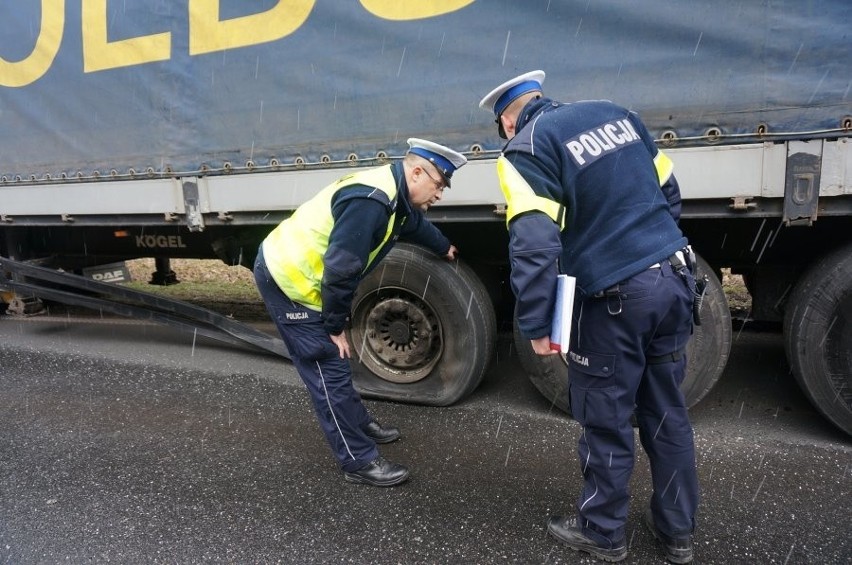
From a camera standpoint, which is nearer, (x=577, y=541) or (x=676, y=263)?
(x=676, y=263)

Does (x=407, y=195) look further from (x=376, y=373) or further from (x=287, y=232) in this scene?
(x=376, y=373)

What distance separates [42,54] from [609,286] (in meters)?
4.18

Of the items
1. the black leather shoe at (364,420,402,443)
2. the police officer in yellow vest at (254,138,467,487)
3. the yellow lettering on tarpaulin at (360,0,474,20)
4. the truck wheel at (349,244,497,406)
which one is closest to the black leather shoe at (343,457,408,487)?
the police officer in yellow vest at (254,138,467,487)

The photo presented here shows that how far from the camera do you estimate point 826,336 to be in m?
2.84

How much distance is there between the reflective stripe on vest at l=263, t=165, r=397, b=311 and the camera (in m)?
2.69

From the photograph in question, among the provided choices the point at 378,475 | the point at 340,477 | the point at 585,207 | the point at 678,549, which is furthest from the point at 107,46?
the point at 678,549

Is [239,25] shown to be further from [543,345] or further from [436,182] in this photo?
[543,345]

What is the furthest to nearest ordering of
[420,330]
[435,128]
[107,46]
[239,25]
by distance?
[107,46], [420,330], [239,25], [435,128]

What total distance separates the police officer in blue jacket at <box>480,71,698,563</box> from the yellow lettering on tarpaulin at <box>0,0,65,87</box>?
11.1ft

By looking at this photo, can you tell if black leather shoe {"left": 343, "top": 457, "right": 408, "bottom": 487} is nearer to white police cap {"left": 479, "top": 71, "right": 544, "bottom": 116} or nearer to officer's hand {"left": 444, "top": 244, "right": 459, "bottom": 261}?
officer's hand {"left": 444, "top": 244, "right": 459, "bottom": 261}

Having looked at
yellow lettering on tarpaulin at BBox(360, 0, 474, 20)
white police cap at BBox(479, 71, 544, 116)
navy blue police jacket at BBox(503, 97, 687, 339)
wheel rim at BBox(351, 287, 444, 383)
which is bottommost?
wheel rim at BBox(351, 287, 444, 383)

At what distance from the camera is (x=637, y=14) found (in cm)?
269

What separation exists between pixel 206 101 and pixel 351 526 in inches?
103

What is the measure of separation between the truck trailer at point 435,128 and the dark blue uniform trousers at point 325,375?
2.79ft
